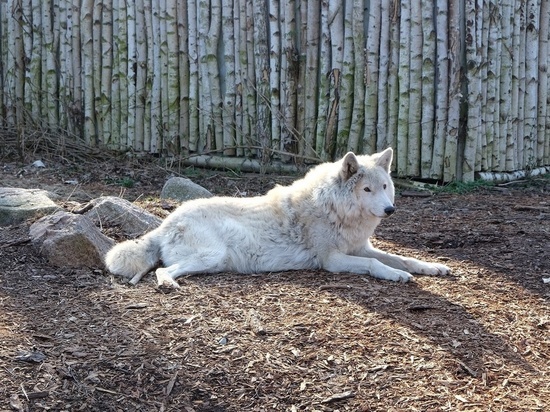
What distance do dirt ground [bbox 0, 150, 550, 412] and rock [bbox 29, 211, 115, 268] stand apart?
0.11 meters

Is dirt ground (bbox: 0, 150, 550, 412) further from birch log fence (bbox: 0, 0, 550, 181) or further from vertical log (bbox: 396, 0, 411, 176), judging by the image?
birch log fence (bbox: 0, 0, 550, 181)

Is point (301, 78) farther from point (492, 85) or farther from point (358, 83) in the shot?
point (492, 85)

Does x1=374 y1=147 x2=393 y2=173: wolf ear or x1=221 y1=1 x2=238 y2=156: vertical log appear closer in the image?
x1=374 y1=147 x2=393 y2=173: wolf ear

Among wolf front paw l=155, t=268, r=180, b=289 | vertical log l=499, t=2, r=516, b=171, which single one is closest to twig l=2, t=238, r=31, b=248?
wolf front paw l=155, t=268, r=180, b=289

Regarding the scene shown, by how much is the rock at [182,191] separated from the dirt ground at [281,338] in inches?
78.6

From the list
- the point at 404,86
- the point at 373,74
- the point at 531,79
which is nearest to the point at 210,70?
the point at 373,74

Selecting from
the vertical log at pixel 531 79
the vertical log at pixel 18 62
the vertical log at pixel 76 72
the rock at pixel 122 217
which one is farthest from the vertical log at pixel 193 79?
the vertical log at pixel 531 79

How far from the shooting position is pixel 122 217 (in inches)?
299

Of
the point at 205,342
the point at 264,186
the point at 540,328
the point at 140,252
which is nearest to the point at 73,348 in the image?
the point at 205,342

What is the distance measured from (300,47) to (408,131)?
1695mm

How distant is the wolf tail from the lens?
6.40 meters

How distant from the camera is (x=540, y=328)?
5.44m

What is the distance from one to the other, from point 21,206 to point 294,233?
2729 millimetres

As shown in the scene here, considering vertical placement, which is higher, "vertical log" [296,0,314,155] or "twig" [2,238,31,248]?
"vertical log" [296,0,314,155]
